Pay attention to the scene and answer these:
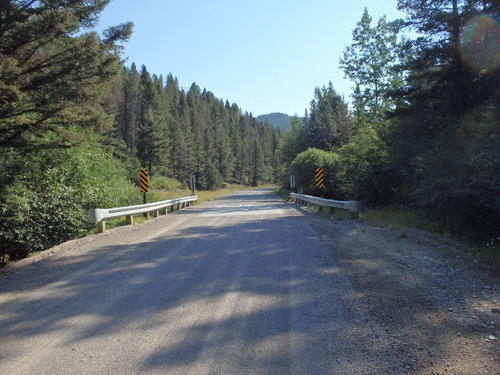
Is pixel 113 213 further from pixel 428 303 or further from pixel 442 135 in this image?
pixel 442 135

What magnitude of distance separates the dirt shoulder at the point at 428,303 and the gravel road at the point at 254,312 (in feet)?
0.06

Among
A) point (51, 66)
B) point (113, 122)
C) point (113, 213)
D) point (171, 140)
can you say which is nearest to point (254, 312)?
point (113, 213)

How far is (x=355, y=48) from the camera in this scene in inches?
1277

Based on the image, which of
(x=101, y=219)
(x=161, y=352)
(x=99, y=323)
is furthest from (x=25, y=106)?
(x=161, y=352)

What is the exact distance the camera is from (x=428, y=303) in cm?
457

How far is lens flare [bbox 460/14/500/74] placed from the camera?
12.2 metres

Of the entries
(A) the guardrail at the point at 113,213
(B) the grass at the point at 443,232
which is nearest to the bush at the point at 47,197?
(A) the guardrail at the point at 113,213

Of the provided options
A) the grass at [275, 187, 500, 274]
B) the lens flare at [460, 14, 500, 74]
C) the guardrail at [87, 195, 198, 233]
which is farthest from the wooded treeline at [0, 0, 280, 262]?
the lens flare at [460, 14, 500, 74]

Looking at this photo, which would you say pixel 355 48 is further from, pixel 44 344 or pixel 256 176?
pixel 256 176

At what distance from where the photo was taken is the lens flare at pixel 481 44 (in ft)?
39.9

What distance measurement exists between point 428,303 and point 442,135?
40.3 feet

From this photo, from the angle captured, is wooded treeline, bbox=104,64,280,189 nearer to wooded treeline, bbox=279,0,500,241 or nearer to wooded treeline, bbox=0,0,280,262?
wooded treeline, bbox=0,0,280,262

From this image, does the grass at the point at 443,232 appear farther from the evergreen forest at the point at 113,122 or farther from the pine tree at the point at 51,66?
the pine tree at the point at 51,66

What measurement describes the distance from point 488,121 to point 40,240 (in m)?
13.8
